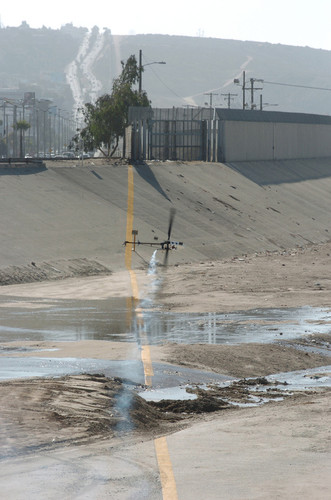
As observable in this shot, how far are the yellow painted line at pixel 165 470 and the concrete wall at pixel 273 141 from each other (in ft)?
182

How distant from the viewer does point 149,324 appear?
24.7 meters

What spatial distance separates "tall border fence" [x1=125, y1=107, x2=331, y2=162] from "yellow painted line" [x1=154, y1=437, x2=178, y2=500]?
155 ft

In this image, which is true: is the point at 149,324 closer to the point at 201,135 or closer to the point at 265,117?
the point at 201,135

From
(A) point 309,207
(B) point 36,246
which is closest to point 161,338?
(B) point 36,246

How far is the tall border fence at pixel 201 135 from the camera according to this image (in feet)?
210

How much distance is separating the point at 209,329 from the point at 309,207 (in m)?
40.1

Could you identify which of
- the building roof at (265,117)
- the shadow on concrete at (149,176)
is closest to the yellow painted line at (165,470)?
the shadow on concrete at (149,176)

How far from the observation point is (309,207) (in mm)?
62594

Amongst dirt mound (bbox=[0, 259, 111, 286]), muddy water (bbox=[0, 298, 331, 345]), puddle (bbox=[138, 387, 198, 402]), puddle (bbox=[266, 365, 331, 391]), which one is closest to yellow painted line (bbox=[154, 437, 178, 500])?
puddle (bbox=[138, 387, 198, 402])

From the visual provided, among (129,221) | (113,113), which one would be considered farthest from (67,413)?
(113,113)

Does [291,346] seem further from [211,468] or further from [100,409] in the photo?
[211,468]

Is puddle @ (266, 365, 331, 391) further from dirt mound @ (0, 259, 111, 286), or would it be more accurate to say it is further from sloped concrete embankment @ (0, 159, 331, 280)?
sloped concrete embankment @ (0, 159, 331, 280)

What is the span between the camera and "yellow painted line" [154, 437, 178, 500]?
386 inches

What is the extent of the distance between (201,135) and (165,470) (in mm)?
57236
